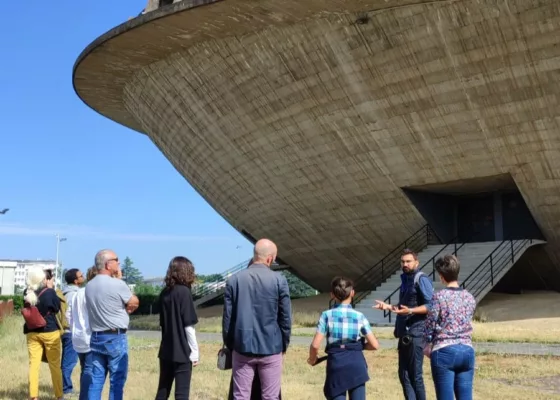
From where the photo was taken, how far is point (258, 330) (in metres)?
4.79

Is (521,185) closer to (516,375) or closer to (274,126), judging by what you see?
(274,126)

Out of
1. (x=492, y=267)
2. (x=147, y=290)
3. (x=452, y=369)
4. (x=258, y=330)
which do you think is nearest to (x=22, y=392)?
(x=258, y=330)

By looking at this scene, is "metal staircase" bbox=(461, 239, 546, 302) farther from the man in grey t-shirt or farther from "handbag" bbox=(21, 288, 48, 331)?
the man in grey t-shirt

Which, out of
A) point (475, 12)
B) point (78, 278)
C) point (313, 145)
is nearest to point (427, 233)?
point (313, 145)

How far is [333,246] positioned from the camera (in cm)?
2216

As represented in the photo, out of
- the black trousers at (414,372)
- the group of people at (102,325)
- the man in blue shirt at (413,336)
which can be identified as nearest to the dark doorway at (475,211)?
the man in blue shirt at (413,336)

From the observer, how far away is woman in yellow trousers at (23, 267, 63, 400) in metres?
6.98

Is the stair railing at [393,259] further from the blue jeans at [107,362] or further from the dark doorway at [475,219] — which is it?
the blue jeans at [107,362]

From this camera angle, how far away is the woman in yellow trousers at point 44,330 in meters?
6.98

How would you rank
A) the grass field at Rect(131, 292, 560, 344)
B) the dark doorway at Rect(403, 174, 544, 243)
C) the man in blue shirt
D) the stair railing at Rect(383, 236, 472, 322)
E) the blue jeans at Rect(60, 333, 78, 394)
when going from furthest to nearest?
the dark doorway at Rect(403, 174, 544, 243)
the stair railing at Rect(383, 236, 472, 322)
the grass field at Rect(131, 292, 560, 344)
the blue jeans at Rect(60, 333, 78, 394)
the man in blue shirt

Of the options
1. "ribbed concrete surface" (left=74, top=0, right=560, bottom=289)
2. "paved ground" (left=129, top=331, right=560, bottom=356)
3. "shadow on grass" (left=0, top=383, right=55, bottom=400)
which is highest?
"ribbed concrete surface" (left=74, top=0, right=560, bottom=289)

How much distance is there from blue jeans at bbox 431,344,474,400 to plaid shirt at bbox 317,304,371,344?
583 mm

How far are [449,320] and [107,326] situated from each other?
9.73 feet

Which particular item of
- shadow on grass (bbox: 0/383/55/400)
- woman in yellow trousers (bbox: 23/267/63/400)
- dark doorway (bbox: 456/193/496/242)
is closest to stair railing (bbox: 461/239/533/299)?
dark doorway (bbox: 456/193/496/242)
